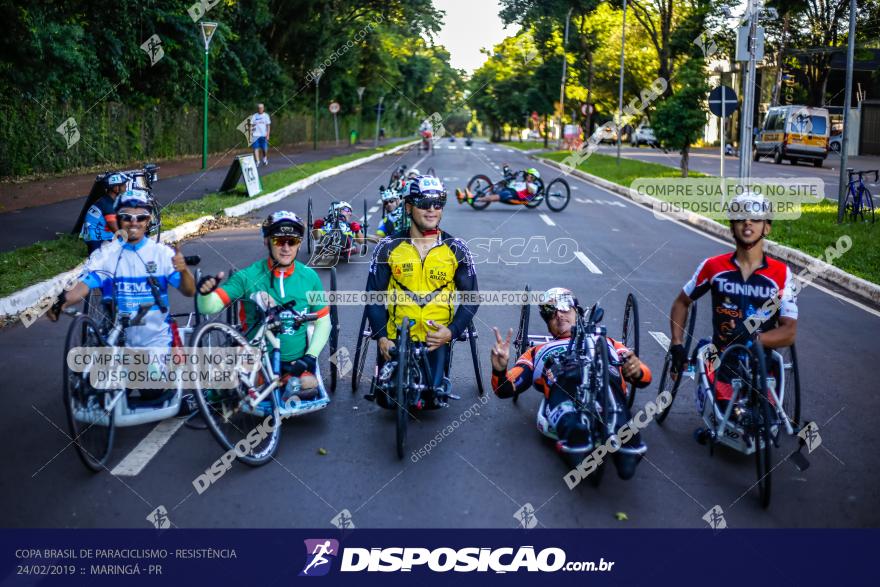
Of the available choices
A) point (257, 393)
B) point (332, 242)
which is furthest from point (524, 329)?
point (332, 242)

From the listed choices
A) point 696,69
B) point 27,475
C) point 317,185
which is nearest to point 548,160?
point 696,69

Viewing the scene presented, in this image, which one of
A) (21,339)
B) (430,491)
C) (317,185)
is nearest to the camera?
(430,491)

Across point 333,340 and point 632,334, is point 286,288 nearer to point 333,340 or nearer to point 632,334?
point 333,340

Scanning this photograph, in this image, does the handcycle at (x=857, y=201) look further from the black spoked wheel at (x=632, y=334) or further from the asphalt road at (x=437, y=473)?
the black spoked wheel at (x=632, y=334)

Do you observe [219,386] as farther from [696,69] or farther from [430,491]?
[696,69]

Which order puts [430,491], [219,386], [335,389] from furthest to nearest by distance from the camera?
Result: [335,389] → [219,386] → [430,491]

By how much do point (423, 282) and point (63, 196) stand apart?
14910mm

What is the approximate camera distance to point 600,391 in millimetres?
5027

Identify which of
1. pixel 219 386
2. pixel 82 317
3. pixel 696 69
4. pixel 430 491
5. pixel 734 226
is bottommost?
pixel 430 491

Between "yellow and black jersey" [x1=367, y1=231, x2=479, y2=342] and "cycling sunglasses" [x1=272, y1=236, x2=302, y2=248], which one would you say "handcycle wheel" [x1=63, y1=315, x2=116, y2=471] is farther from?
"yellow and black jersey" [x1=367, y1=231, x2=479, y2=342]

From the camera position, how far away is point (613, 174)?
32094 mm

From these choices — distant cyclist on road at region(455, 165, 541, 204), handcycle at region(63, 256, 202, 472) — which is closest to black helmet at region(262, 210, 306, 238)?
handcycle at region(63, 256, 202, 472)

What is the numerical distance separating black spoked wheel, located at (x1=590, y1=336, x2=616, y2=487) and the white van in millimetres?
37261

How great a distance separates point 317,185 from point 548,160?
2283 cm
